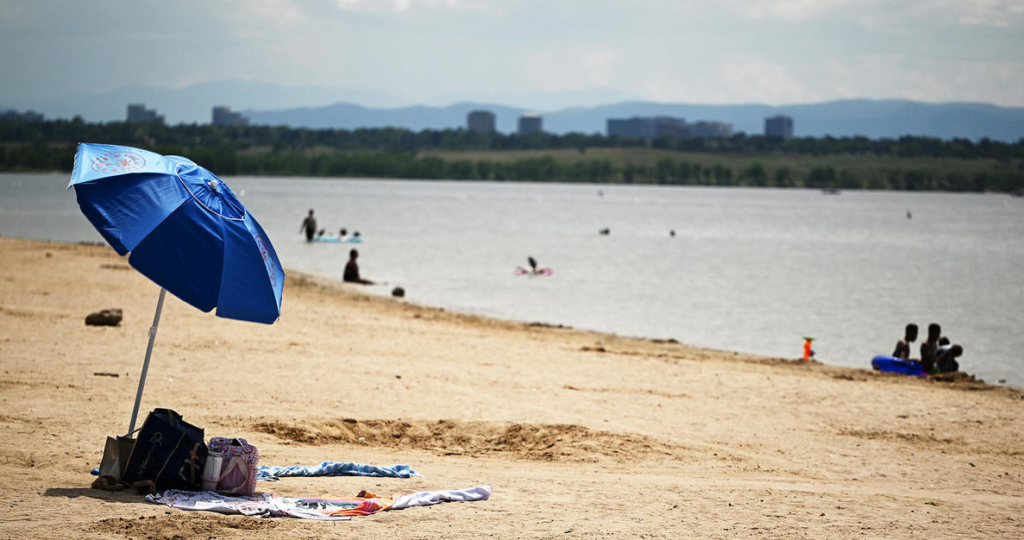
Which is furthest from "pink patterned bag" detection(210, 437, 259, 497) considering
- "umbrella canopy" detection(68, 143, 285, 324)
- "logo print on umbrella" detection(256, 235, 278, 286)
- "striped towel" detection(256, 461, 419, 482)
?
"logo print on umbrella" detection(256, 235, 278, 286)

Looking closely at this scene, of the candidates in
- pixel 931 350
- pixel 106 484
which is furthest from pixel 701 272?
pixel 106 484

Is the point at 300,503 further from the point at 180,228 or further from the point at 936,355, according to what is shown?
the point at 936,355

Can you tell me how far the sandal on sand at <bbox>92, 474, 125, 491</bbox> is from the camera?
22.4 ft

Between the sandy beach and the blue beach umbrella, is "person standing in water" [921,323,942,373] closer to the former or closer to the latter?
the sandy beach

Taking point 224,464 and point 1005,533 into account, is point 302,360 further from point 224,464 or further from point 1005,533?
point 1005,533

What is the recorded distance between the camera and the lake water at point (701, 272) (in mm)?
26625

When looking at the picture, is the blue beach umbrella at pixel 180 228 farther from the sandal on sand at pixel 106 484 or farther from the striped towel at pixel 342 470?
the striped towel at pixel 342 470

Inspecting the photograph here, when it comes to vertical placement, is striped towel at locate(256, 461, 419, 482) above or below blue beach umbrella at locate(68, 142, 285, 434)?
below

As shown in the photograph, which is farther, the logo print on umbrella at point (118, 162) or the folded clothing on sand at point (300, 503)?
the folded clothing on sand at point (300, 503)

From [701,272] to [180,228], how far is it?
40340 millimetres

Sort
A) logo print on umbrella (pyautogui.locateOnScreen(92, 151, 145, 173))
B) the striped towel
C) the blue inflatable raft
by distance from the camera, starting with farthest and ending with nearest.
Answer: the blue inflatable raft
the striped towel
logo print on umbrella (pyautogui.locateOnScreen(92, 151, 145, 173))

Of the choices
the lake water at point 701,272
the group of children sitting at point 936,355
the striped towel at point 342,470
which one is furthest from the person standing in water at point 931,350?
the striped towel at point 342,470

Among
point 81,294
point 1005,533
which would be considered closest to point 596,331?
point 81,294

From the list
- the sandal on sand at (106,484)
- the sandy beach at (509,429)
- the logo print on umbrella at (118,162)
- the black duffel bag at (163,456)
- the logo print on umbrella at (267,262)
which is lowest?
the sandy beach at (509,429)
